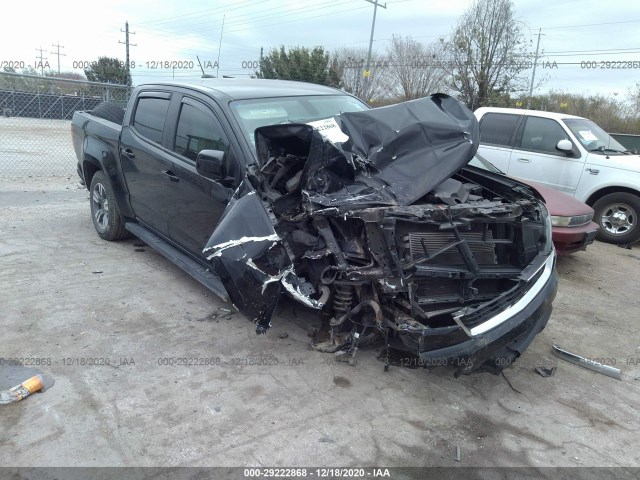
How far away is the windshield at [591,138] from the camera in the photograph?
291 inches

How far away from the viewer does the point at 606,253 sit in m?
6.98

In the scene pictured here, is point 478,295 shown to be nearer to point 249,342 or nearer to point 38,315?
point 249,342

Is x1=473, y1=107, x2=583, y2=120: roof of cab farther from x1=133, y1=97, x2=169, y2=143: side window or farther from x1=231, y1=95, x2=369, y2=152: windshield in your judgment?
x1=133, y1=97, x2=169, y2=143: side window

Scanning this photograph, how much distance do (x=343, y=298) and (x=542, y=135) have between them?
577 centimetres

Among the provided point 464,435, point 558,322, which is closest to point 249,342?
point 464,435

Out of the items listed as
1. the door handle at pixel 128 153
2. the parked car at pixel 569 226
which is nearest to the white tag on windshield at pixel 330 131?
the door handle at pixel 128 153

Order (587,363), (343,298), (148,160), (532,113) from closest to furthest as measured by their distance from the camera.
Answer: (343,298) → (587,363) → (148,160) → (532,113)

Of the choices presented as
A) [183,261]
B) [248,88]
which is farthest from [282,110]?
[183,261]

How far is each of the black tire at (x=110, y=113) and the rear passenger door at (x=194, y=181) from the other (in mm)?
1751

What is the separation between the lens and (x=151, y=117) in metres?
4.95

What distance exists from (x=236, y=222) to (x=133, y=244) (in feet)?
10.9

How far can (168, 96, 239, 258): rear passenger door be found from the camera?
392 cm

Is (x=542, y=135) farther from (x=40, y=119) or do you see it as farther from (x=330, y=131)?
(x=40, y=119)

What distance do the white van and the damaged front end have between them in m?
4.39
